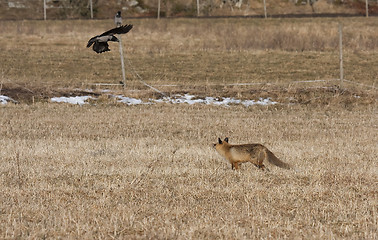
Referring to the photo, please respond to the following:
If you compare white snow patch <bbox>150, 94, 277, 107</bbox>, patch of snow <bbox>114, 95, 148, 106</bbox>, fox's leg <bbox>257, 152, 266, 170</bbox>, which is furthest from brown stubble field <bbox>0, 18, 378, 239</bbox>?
white snow patch <bbox>150, 94, 277, 107</bbox>

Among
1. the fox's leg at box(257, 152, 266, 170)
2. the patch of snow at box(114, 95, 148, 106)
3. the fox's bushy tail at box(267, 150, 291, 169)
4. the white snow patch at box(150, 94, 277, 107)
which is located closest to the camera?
the fox's bushy tail at box(267, 150, 291, 169)

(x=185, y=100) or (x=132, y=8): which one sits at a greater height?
(x=132, y=8)

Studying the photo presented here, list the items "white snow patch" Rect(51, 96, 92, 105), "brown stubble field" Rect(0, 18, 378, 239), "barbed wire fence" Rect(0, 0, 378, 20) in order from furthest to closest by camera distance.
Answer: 1. "barbed wire fence" Rect(0, 0, 378, 20)
2. "white snow patch" Rect(51, 96, 92, 105)
3. "brown stubble field" Rect(0, 18, 378, 239)

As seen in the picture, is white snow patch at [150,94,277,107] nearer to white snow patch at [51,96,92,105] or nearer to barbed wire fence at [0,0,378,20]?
white snow patch at [51,96,92,105]

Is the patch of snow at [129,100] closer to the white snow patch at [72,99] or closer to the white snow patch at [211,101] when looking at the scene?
the white snow patch at [211,101]

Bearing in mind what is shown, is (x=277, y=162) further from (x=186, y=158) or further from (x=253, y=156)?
(x=186, y=158)

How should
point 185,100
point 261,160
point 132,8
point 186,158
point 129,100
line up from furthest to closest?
point 132,8
point 185,100
point 129,100
point 186,158
point 261,160

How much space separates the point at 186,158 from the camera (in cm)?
1030

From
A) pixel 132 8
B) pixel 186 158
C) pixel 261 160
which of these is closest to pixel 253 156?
pixel 261 160

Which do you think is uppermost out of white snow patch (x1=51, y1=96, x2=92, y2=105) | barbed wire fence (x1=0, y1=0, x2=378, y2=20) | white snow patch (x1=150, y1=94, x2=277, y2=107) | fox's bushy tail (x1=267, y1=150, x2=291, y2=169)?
barbed wire fence (x1=0, y1=0, x2=378, y2=20)

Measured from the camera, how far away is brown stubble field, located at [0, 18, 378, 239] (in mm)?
6359

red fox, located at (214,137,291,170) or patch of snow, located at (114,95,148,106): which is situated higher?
red fox, located at (214,137,291,170)

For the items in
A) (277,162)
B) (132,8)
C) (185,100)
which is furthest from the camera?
(132,8)

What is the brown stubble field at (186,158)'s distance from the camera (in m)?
6.36
